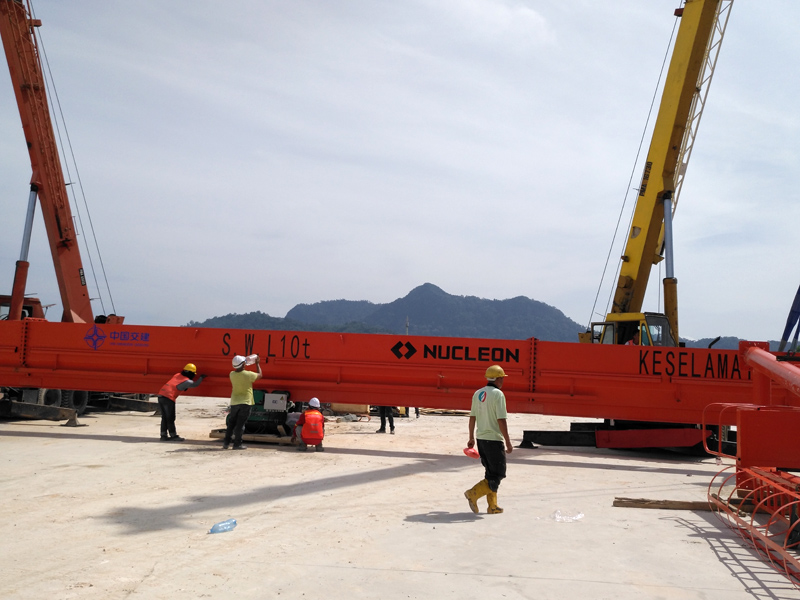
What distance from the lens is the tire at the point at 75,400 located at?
15.6 metres

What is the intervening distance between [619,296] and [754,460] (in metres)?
9.96

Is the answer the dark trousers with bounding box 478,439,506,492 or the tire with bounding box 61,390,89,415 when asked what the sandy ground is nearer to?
the dark trousers with bounding box 478,439,506,492

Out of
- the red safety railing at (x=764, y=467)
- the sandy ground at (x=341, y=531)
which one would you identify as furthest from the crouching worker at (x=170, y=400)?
the red safety railing at (x=764, y=467)

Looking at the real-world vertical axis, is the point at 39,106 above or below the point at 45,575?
above

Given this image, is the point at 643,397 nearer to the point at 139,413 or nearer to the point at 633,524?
the point at 633,524

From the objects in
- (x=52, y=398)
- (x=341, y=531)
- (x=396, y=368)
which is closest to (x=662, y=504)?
(x=341, y=531)

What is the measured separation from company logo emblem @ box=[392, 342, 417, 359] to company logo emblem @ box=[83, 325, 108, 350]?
6290 millimetres

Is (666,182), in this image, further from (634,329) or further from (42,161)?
(42,161)

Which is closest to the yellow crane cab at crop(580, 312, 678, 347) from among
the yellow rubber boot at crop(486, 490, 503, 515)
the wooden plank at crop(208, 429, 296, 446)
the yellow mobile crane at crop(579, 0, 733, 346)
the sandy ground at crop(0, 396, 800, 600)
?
the yellow mobile crane at crop(579, 0, 733, 346)

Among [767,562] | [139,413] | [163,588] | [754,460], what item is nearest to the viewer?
[163,588]

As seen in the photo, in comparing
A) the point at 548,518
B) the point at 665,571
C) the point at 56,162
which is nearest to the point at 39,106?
the point at 56,162

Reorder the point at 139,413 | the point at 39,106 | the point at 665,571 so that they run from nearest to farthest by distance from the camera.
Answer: the point at 665,571, the point at 39,106, the point at 139,413

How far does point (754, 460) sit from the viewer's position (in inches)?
277

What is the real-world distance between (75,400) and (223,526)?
1223 cm
